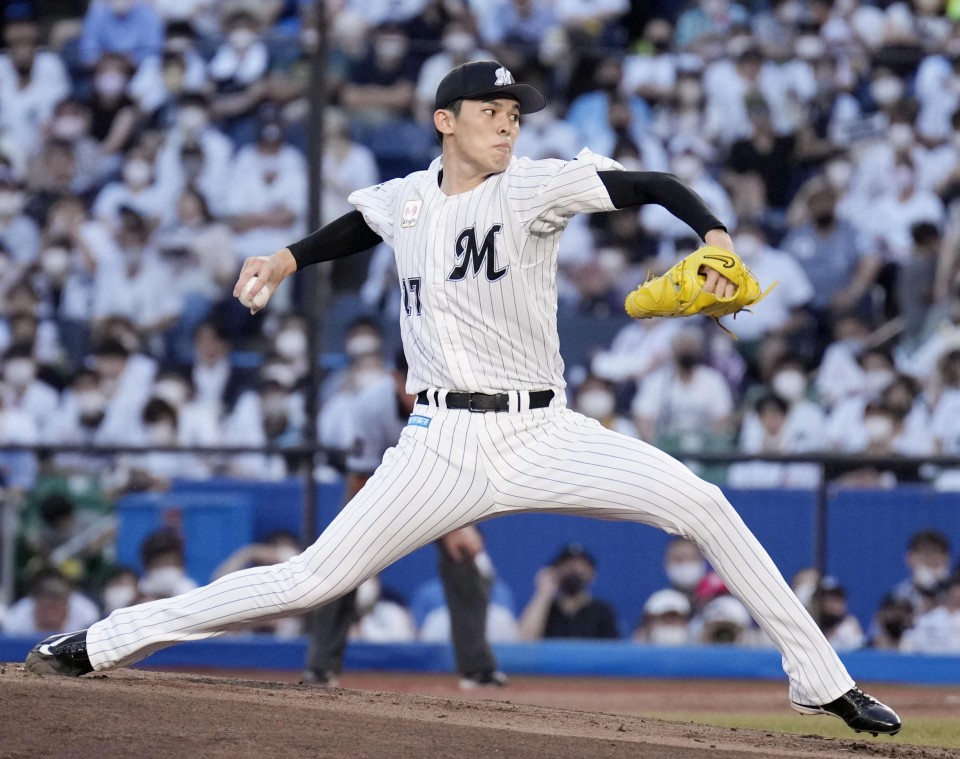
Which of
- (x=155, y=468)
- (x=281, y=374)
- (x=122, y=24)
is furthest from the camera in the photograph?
(x=122, y=24)

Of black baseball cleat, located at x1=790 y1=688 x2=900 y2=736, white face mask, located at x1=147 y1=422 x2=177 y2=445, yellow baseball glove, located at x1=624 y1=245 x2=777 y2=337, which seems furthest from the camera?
A: white face mask, located at x1=147 y1=422 x2=177 y2=445

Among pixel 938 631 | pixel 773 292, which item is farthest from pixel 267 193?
pixel 938 631

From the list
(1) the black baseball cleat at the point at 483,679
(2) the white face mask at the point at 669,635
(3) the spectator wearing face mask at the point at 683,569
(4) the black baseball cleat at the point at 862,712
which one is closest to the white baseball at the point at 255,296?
(4) the black baseball cleat at the point at 862,712

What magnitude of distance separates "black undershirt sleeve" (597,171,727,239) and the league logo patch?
0.59m

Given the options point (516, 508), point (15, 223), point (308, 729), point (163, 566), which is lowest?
point (308, 729)

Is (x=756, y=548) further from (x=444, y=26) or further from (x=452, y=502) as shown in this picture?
(x=444, y=26)

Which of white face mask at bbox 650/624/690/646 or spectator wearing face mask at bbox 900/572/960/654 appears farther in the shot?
white face mask at bbox 650/624/690/646

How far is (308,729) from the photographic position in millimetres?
3740

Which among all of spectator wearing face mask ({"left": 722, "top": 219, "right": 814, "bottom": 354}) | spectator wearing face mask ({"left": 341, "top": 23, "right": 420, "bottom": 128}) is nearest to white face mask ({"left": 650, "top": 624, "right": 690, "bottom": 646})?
spectator wearing face mask ({"left": 722, "top": 219, "right": 814, "bottom": 354})

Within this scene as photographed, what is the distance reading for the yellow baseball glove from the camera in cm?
356

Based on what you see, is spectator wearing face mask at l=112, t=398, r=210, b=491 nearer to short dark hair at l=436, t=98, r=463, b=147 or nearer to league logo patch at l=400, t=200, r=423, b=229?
league logo patch at l=400, t=200, r=423, b=229

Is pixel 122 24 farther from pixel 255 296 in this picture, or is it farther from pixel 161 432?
pixel 255 296

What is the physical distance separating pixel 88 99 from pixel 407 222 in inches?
264

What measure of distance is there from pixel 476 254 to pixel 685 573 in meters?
4.04
